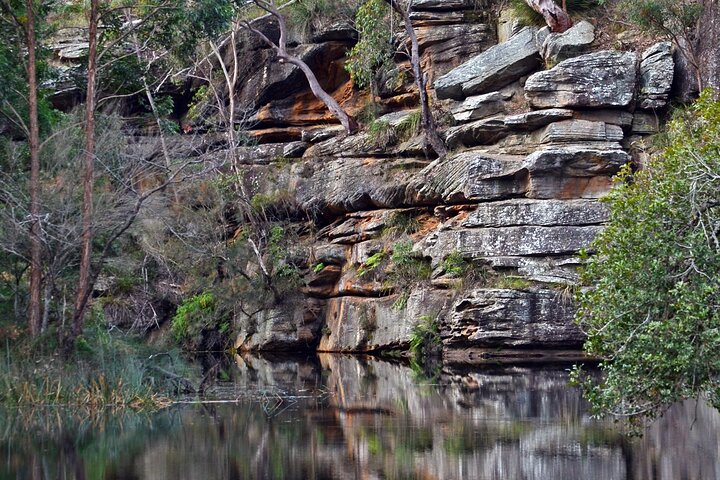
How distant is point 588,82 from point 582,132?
4.85 feet

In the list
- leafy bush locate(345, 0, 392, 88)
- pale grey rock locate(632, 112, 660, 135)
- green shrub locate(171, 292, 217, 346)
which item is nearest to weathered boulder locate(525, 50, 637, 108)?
pale grey rock locate(632, 112, 660, 135)

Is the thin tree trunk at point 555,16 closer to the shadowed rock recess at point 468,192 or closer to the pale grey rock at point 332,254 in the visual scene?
the shadowed rock recess at point 468,192

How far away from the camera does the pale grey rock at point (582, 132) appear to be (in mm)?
26875

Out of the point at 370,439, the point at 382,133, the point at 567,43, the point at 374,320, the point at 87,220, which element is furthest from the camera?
the point at 382,133

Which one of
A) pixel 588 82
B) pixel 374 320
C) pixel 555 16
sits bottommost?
pixel 374 320

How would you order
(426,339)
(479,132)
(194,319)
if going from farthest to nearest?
1. (194,319)
2. (479,132)
3. (426,339)

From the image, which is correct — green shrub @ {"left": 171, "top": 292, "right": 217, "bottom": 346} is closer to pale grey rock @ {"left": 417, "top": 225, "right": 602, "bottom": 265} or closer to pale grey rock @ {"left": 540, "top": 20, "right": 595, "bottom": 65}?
pale grey rock @ {"left": 417, "top": 225, "right": 602, "bottom": 265}

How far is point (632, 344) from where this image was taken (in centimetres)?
1062

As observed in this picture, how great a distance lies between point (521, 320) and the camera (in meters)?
24.8

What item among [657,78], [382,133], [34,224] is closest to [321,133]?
[382,133]

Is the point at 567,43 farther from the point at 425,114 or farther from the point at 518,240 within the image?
the point at 518,240

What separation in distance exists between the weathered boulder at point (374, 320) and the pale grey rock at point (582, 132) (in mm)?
5162

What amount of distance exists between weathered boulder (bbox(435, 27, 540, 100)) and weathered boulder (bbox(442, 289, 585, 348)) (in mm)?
7329

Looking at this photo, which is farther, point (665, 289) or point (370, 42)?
point (370, 42)
